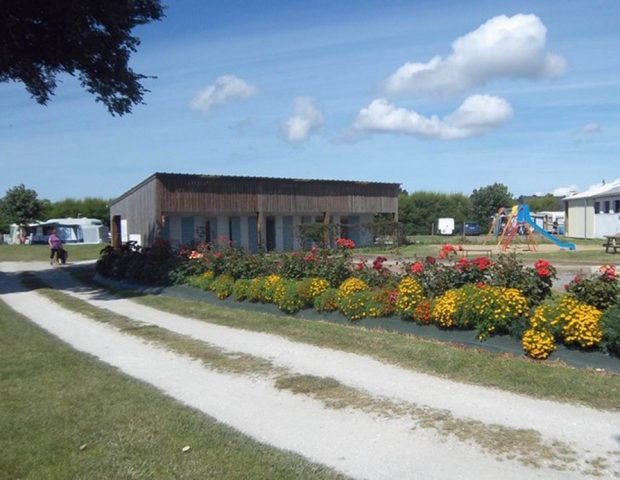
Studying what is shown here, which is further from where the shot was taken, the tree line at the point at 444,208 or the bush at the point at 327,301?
the tree line at the point at 444,208

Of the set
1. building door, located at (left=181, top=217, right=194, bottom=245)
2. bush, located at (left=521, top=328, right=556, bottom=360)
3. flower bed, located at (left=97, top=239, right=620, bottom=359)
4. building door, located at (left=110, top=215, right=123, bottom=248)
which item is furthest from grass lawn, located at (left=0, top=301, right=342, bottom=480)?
building door, located at (left=110, top=215, right=123, bottom=248)

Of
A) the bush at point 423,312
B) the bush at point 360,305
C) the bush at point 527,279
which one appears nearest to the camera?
the bush at point 527,279

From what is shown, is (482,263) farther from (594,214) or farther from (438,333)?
(594,214)

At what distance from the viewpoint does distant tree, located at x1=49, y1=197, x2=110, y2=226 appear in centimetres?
7362

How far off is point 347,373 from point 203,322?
470cm

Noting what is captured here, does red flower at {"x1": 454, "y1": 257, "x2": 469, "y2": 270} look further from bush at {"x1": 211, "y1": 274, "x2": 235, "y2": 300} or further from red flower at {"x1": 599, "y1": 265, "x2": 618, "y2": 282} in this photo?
bush at {"x1": 211, "y1": 274, "x2": 235, "y2": 300}

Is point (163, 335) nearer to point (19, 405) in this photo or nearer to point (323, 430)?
point (19, 405)

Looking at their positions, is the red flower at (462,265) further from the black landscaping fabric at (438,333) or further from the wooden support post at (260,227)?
the wooden support post at (260,227)

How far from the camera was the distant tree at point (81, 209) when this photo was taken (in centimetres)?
7362

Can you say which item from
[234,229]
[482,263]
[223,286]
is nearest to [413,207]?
[234,229]

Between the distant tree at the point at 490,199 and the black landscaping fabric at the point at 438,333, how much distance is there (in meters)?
66.1

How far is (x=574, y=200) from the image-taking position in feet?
174

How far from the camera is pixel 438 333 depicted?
8.38 metres

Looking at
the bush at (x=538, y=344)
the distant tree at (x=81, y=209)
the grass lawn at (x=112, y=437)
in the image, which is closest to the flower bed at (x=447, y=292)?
the bush at (x=538, y=344)
